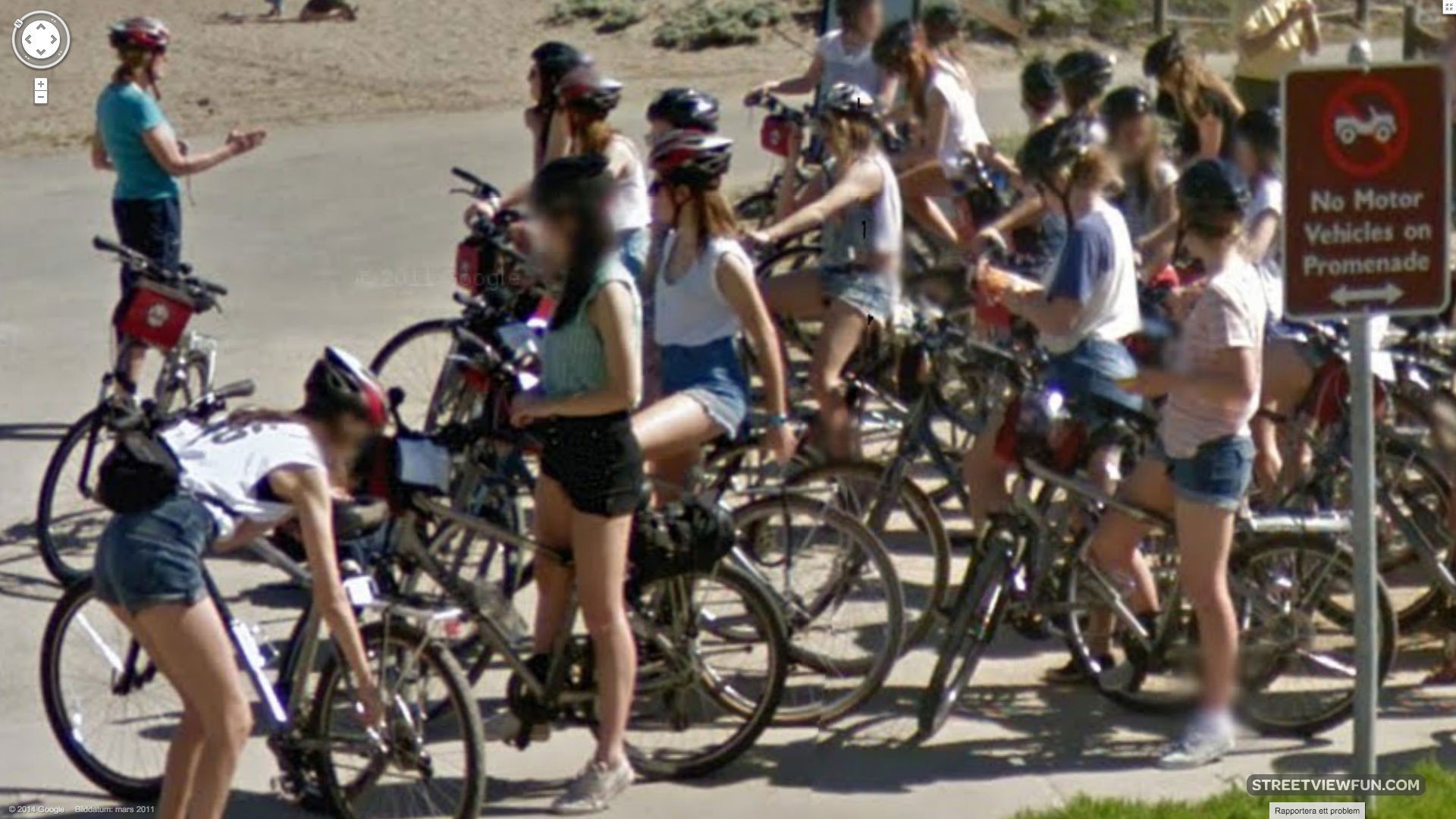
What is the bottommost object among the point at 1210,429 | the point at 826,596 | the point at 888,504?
the point at 826,596

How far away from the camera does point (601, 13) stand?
1138 inches

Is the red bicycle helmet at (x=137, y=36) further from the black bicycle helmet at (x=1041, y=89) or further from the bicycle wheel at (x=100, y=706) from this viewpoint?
the bicycle wheel at (x=100, y=706)

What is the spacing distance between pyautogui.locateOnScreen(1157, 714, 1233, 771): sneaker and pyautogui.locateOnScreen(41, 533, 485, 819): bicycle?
207 cm

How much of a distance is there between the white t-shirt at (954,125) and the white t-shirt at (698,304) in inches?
164

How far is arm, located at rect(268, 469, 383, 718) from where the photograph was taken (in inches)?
259

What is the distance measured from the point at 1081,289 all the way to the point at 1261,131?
162 cm

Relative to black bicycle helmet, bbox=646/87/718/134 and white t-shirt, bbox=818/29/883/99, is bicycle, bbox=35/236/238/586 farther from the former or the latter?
white t-shirt, bbox=818/29/883/99

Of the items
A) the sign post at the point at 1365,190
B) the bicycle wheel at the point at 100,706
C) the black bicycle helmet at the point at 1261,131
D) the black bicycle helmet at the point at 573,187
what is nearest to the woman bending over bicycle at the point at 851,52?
the black bicycle helmet at the point at 1261,131

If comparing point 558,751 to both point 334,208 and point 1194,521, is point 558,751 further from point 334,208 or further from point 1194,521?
point 334,208

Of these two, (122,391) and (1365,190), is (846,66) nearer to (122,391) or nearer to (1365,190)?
(122,391)

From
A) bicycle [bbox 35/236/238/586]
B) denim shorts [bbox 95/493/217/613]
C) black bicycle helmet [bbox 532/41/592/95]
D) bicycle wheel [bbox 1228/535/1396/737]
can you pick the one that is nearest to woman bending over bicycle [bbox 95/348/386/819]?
denim shorts [bbox 95/493/217/613]

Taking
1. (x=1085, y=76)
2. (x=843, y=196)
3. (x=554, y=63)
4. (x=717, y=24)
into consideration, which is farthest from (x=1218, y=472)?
(x=717, y=24)

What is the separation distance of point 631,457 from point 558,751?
42.8 inches

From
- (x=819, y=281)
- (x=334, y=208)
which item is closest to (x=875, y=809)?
(x=819, y=281)
